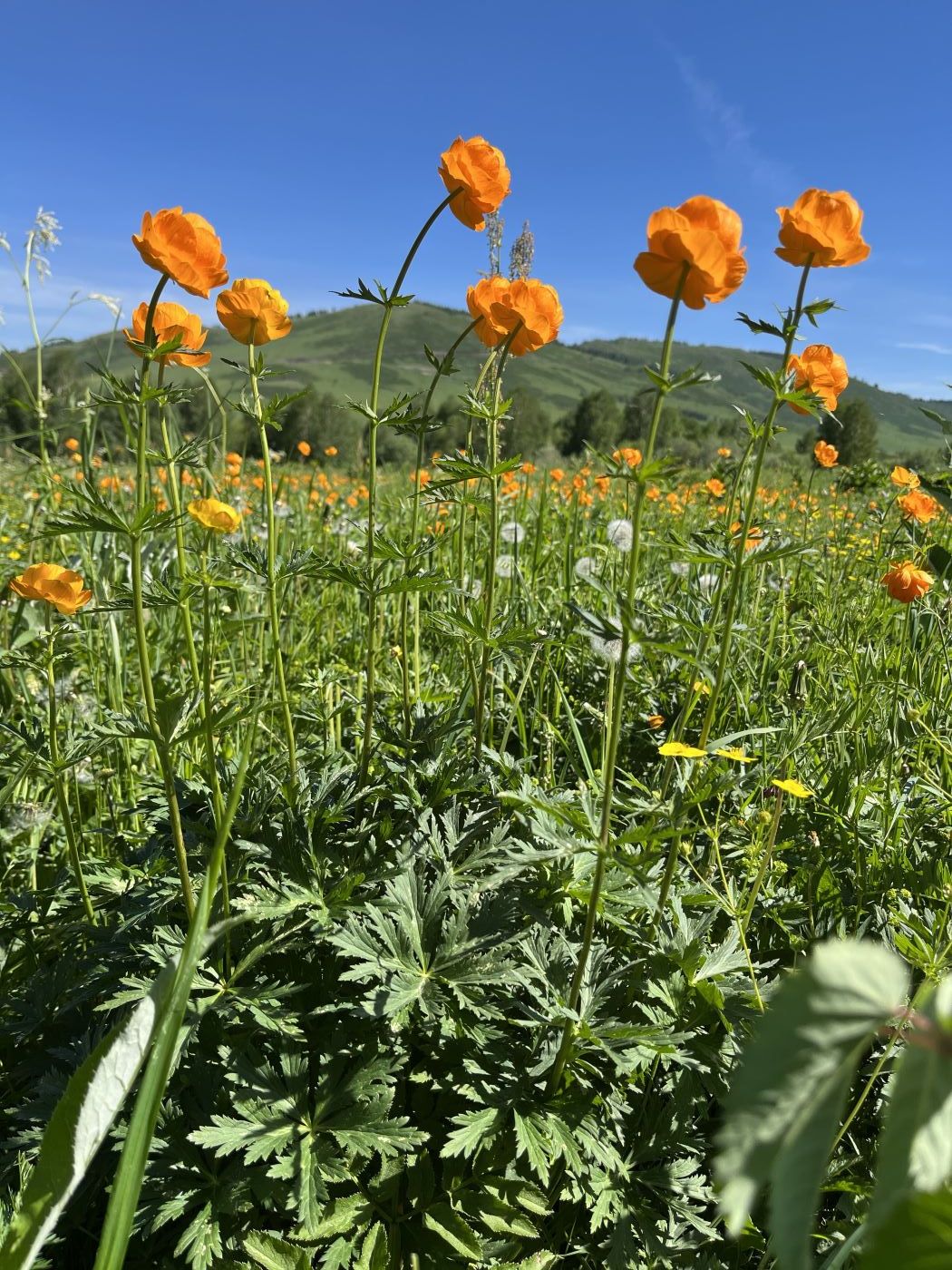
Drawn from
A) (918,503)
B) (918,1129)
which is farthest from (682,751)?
(918,503)

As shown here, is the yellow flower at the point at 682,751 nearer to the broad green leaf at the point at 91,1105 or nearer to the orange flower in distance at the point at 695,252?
the orange flower in distance at the point at 695,252

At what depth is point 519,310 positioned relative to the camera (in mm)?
1620

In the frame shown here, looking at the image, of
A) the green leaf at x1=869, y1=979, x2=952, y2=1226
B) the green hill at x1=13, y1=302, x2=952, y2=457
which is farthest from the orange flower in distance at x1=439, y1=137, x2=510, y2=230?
the green hill at x1=13, y1=302, x2=952, y2=457

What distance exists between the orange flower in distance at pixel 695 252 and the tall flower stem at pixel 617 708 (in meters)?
0.02

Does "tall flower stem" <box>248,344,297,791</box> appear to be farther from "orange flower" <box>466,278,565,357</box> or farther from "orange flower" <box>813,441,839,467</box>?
"orange flower" <box>813,441,839,467</box>

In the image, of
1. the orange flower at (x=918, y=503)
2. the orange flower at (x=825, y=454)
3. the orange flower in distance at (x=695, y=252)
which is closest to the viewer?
the orange flower in distance at (x=695, y=252)

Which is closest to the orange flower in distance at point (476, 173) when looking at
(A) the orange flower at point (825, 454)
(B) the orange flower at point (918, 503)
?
(B) the orange flower at point (918, 503)

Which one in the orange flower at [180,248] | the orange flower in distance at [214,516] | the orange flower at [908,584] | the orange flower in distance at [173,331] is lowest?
the orange flower at [908,584]

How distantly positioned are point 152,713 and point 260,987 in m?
0.52

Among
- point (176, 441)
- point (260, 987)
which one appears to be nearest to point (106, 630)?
point (176, 441)

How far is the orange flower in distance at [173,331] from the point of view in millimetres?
1340

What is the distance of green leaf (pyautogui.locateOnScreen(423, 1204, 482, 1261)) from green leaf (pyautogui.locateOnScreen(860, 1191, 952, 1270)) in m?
1.15

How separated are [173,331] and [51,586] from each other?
515 millimetres

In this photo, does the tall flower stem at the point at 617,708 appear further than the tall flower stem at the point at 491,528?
No
